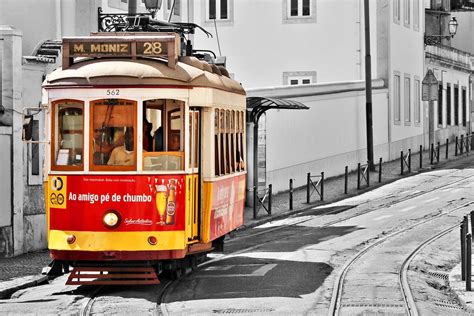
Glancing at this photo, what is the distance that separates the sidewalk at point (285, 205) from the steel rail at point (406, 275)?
510cm

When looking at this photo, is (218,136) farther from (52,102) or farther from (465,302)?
(465,302)

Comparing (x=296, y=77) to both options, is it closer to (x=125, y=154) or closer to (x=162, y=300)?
(x=125, y=154)

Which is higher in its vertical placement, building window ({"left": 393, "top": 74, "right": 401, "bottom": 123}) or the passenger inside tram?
building window ({"left": 393, "top": 74, "right": 401, "bottom": 123})

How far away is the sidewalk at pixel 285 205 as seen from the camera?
64.6ft

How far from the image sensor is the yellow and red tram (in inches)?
686

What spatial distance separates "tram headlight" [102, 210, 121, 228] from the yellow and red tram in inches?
0.5

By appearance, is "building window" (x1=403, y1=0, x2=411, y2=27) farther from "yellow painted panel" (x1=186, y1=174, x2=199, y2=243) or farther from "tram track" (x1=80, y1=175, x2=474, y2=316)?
"yellow painted panel" (x1=186, y1=174, x2=199, y2=243)

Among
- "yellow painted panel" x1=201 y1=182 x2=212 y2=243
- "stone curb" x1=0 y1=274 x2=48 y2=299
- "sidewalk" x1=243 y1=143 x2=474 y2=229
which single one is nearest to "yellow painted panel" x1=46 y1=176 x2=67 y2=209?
"stone curb" x1=0 y1=274 x2=48 y2=299

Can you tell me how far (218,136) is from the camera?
1941 cm

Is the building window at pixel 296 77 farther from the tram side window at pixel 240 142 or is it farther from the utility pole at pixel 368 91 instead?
the tram side window at pixel 240 142

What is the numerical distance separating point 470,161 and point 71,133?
113ft

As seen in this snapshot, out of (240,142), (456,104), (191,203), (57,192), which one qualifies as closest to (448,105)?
(456,104)

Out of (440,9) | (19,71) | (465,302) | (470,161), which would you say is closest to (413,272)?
(465,302)

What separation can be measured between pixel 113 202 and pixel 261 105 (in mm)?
16162
